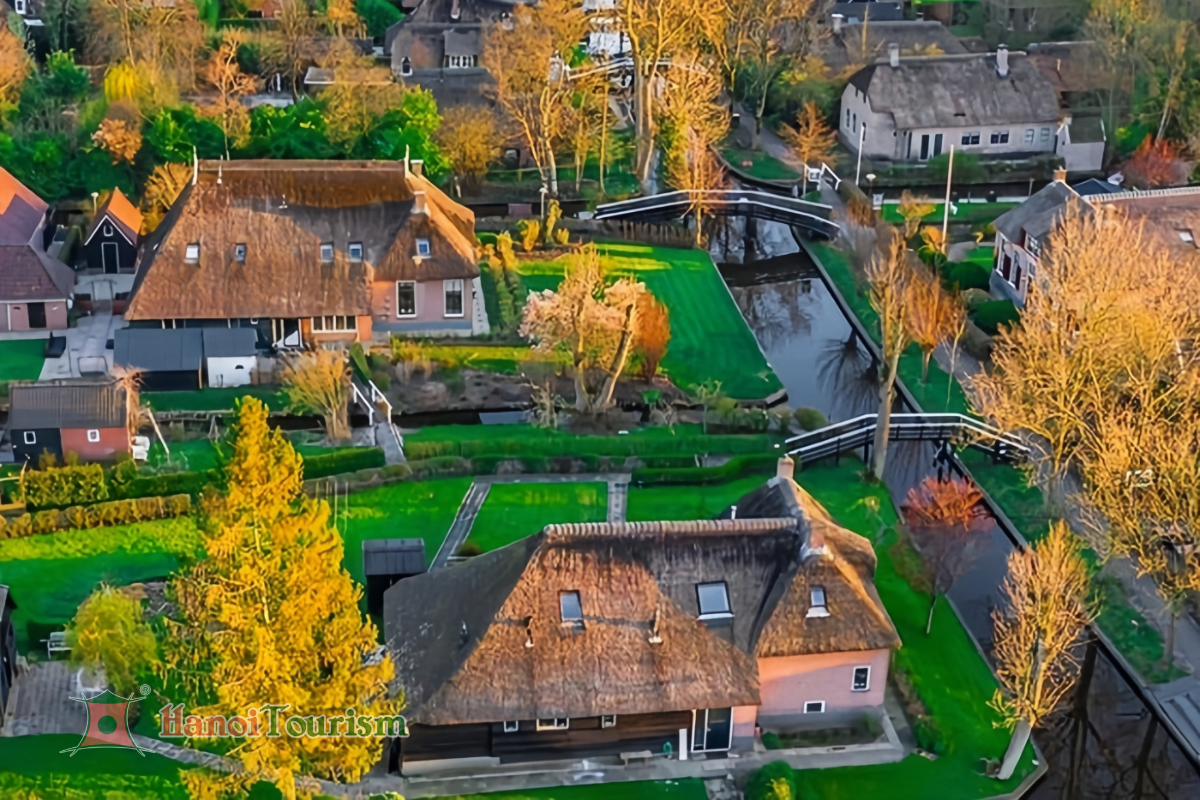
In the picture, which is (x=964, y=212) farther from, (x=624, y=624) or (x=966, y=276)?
(x=624, y=624)

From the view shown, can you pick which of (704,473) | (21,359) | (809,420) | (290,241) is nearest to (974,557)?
(704,473)

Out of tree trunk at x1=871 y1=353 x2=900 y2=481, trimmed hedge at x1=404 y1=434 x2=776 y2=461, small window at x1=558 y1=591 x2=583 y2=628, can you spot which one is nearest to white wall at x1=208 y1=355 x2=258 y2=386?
trimmed hedge at x1=404 y1=434 x2=776 y2=461

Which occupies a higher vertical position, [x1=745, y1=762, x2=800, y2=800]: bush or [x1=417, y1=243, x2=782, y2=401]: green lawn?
[x1=417, y1=243, x2=782, y2=401]: green lawn

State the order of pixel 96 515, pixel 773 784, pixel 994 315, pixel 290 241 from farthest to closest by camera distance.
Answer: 1. pixel 994 315
2. pixel 290 241
3. pixel 96 515
4. pixel 773 784

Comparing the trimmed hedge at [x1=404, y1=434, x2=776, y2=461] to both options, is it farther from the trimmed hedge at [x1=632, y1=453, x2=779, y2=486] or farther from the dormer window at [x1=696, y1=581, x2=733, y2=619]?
the dormer window at [x1=696, y1=581, x2=733, y2=619]

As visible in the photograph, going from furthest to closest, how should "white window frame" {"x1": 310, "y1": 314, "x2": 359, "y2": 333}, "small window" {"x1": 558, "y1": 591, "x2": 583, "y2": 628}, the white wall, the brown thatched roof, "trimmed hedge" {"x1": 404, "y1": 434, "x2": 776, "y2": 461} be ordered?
"white window frame" {"x1": 310, "y1": 314, "x2": 359, "y2": 333} < the brown thatched roof < the white wall < "trimmed hedge" {"x1": 404, "y1": 434, "x2": 776, "y2": 461} < "small window" {"x1": 558, "y1": 591, "x2": 583, "y2": 628}

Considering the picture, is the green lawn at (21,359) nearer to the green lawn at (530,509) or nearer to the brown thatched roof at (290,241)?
the brown thatched roof at (290,241)
